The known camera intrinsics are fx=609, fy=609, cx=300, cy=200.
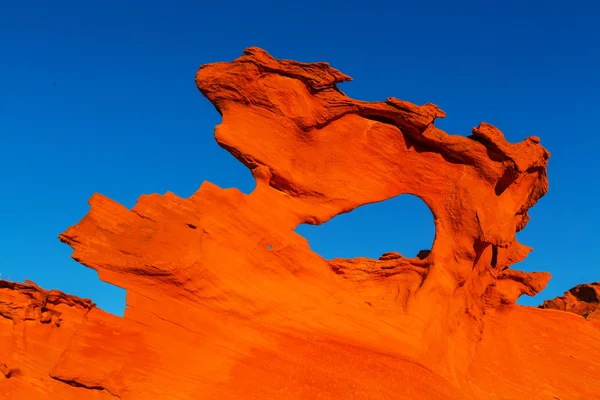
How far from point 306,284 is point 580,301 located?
14569 mm

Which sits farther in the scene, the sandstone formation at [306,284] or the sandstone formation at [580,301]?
the sandstone formation at [580,301]

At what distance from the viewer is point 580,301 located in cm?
2438

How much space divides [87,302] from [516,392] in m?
11.8

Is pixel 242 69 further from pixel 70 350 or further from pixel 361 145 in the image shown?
pixel 70 350

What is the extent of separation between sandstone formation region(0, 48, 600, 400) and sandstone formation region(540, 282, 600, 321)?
4.72 m

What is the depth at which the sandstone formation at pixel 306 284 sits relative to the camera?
13.4m

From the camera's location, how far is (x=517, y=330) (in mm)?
18766

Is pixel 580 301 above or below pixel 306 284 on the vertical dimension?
above

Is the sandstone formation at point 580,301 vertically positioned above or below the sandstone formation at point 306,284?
above

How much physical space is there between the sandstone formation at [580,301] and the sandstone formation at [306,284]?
4.72 meters

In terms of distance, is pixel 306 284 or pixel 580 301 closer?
pixel 306 284

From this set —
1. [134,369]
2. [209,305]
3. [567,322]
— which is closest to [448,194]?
[567,322]

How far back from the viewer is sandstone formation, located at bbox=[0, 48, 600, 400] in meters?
13.4

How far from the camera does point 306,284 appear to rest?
595 inches
